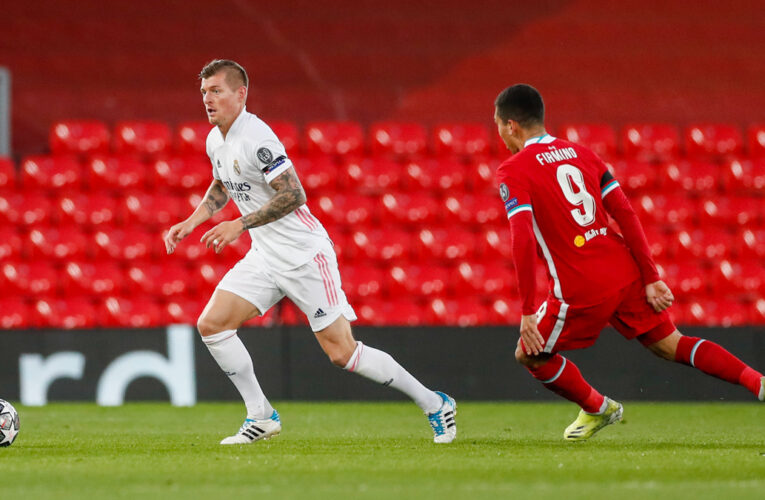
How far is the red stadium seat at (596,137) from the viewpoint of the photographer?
11648mm

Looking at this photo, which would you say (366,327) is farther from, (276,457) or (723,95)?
(723,95)

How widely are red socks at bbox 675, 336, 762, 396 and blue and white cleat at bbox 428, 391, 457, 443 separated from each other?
3.64 ft

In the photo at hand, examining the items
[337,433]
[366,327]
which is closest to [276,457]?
[337,433]

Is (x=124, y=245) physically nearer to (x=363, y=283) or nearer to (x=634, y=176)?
(x=363, y=283)

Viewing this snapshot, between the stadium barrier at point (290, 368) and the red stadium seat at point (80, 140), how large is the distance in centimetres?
275

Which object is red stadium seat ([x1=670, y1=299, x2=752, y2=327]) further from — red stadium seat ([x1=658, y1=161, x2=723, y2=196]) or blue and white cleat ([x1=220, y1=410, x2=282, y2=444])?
blue and white cleat ([x1=220, y1=410, x2=282, y2=444])

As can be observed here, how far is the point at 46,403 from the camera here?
368 inches

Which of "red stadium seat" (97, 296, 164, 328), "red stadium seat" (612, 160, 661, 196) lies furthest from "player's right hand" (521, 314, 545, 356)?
"red stadium seat" (612, 160, 661, 196)

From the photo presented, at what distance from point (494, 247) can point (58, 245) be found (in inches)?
160

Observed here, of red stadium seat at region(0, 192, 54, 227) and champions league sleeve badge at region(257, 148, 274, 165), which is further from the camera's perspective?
red stadium seat at region(0, 192, 54, 227)

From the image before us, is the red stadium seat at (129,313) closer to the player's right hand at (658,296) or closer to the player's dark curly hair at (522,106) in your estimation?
the player's dark curly hair at (522,106)

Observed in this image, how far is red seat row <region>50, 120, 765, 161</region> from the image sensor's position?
38.2 feet

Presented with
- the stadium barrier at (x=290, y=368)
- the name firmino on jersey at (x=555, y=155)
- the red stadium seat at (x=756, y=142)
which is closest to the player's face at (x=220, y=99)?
the name firmino on jersey at (x=555, y=155)

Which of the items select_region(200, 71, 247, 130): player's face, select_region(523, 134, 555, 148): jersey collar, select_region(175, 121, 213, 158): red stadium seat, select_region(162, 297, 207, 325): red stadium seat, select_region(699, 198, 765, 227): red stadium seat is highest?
select_region(175, 121, 213, 158): red stadium seat
